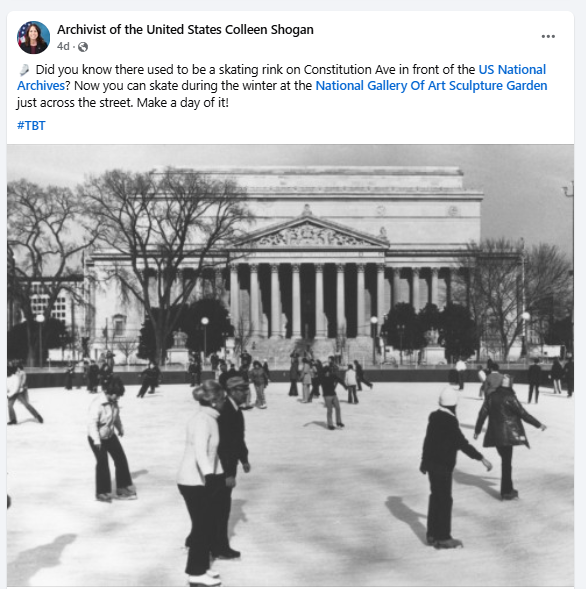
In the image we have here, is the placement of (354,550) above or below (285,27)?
below

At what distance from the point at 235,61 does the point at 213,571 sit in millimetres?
5334

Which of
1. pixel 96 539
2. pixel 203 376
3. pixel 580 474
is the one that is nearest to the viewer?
pixel 580 474

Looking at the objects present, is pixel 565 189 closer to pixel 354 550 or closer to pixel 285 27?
pixel 285 27

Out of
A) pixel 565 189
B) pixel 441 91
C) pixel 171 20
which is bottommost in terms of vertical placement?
pixel 565 189

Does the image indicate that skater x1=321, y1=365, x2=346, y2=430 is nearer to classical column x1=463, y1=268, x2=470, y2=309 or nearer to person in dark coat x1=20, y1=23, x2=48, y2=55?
person in dark coat x1=20, y1=23, x2=48, y2=55

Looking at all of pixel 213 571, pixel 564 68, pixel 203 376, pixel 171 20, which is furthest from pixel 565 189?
pixel 203 376

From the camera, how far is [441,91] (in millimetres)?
10727

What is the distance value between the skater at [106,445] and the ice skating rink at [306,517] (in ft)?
0.82

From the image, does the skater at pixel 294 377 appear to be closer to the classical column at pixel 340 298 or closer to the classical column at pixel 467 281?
the classical column at pixel 467 281

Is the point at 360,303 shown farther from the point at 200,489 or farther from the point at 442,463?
the point at 200,489

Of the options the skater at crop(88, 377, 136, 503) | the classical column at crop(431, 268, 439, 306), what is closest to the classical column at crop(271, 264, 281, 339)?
the classical column at crop(431, 268, 439, 306)

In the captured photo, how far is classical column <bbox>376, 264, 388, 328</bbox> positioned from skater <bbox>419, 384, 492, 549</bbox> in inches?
2728

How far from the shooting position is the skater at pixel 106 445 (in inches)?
477

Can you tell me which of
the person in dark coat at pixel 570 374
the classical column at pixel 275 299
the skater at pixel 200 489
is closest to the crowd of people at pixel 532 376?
the person in dark coat at pixel 570 374
